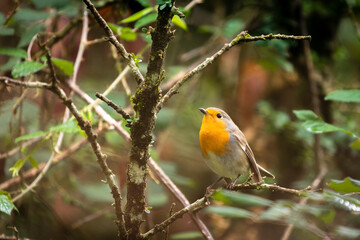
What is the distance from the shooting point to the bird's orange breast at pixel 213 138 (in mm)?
1884

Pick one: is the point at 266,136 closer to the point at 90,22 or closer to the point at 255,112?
the point at 255,112

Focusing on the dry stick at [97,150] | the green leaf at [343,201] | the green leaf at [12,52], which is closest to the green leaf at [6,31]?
the green leaf at [12,52]

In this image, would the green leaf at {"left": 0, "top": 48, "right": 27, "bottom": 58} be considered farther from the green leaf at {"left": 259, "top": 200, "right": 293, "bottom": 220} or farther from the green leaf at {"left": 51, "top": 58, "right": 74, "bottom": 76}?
the green leaf at {"left": 259, "top": 200, "right": 293, "bottom": 220}

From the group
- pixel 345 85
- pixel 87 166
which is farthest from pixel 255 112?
pixel 87 166

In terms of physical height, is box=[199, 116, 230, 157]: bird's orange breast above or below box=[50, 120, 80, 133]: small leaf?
below

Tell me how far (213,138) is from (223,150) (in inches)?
3.0

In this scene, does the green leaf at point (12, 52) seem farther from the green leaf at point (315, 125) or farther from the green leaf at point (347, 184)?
the green leaf at point (347, 184)

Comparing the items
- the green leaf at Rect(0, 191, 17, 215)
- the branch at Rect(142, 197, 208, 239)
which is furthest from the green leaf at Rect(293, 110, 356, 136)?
the green leaf at Rect(0, 191, 17, 215)

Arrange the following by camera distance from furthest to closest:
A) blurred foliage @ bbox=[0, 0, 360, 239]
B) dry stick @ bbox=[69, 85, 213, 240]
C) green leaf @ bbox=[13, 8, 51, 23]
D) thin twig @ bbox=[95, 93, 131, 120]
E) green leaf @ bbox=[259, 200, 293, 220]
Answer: blurred foliage @ bbox=[0, 0, 360, 239] < green leaf @ bbox=[13, 8, 51, 23] < dry stick @ bbox=[69, 85, 213, 240] < green leaf @ bbox=[259, 200, 293, 220] < thin twig @ bbox=[95, 93, 131, 120]

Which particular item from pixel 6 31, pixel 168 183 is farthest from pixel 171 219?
pixel 6 31

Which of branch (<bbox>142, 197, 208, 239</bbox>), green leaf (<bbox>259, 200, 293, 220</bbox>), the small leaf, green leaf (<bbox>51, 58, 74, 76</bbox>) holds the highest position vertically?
green leaf (<bbox>51, 58, 74, 76</bbox>)

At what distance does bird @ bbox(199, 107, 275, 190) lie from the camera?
187 cm

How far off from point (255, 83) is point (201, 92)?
62 centimetres

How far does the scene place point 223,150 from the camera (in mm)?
1898
